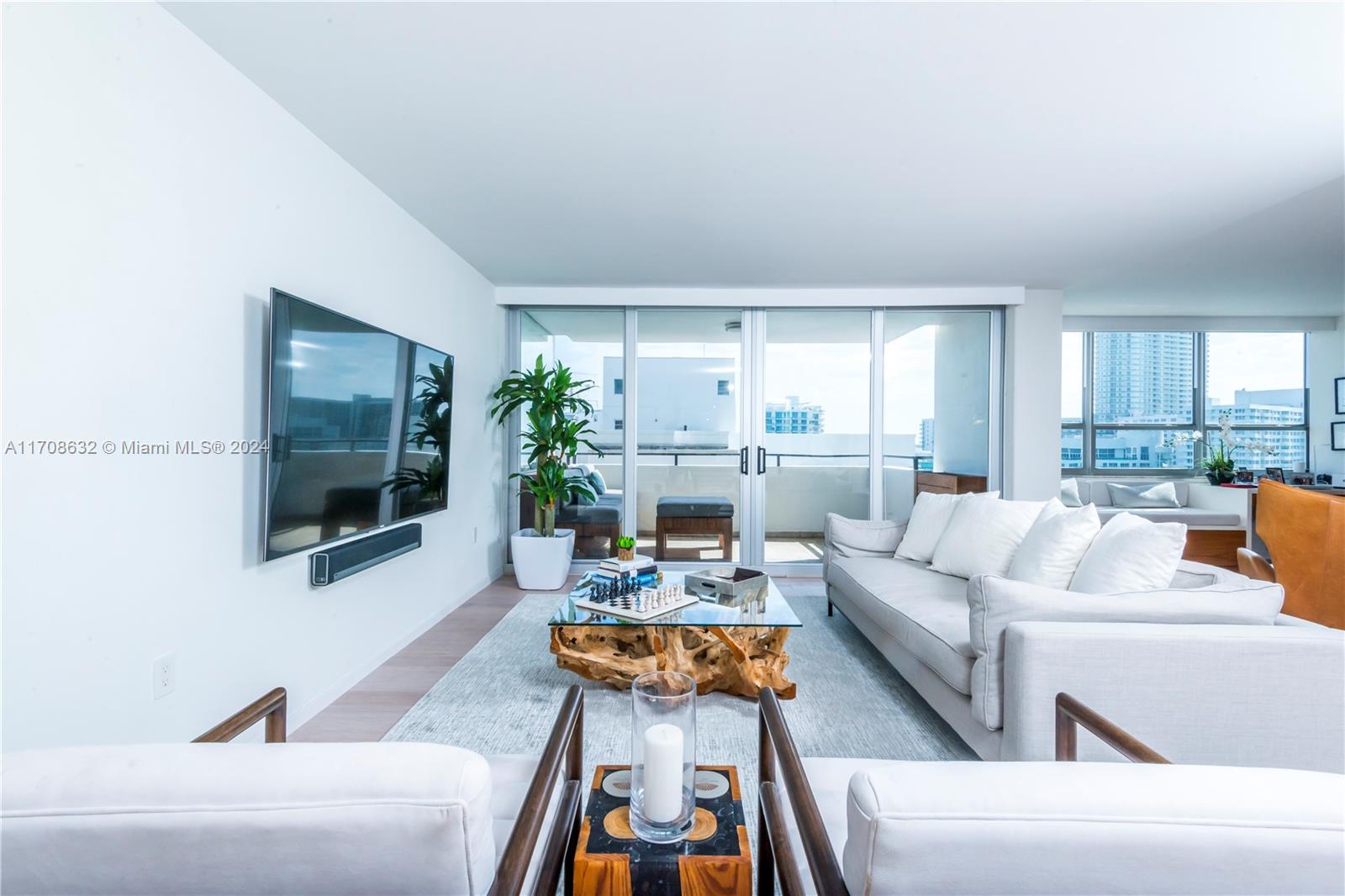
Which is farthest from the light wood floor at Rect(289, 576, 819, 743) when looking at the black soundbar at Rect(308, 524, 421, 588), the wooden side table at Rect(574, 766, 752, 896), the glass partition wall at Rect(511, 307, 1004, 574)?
the wooden side table at Rect(574, 766, 752, 896)

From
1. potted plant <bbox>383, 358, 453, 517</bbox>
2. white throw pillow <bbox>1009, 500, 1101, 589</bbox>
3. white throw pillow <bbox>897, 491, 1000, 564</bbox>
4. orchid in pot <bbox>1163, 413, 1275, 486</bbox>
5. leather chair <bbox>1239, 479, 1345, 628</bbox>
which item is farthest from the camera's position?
orchid in pot <bbox>1163, 413, 1275, 486</bbox>

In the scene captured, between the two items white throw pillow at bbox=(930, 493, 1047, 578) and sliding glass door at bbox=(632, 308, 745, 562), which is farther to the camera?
sliding glass door at bbox=(632, 308, 745, 562)

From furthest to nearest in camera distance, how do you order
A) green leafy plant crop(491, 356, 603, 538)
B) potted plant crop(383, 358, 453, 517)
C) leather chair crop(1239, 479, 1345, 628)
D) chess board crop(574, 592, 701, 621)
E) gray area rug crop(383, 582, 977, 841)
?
green leafy plant crop(491, 356, 603, 538) → potted plant crop(383, 358, 453, 517) → leather chair crop(1239, 479, 1345, 628) → chess board crop(574, 592, 701, 621) → gray area rug crop(383, 582, 977, 841)

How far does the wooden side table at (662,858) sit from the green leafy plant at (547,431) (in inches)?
154

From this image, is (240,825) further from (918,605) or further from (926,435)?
(926,435)

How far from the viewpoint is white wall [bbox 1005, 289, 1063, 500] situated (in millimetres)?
5309

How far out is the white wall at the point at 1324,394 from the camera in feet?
22.9

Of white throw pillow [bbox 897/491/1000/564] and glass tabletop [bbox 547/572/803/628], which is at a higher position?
white throw pillow [bbox 897/491/1000/564]

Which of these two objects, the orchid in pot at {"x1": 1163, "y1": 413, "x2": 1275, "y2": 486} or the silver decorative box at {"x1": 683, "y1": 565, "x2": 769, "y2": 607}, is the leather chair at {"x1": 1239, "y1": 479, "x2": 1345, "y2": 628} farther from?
the orchid in pot at {"x1": 1163, "y1": 413, "x2": 1275, "y2": 486}

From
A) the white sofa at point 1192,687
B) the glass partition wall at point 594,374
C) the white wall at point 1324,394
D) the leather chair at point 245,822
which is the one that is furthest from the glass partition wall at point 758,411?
the leather chair at point 245,822

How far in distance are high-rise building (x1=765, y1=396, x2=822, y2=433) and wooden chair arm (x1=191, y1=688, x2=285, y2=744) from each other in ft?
14.7

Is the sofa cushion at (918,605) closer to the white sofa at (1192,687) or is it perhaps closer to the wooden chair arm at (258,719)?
the white sofa at (1192,687)

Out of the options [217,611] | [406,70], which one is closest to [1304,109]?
[406,70]

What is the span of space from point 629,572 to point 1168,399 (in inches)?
286
